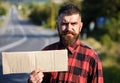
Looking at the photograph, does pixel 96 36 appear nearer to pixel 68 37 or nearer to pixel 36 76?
pixel 68 37

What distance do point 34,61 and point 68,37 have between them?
15.4 inches

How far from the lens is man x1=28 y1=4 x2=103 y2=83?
477cm

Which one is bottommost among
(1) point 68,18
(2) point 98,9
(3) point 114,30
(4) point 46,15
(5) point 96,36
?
(4) point 46,15

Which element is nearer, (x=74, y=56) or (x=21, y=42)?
(x=74, y=56)

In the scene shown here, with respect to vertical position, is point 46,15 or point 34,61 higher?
point 34,61

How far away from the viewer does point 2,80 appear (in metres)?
11.5

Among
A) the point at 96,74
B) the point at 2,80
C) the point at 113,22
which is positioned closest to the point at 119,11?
the point at 113,22

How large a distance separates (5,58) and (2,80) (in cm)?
702

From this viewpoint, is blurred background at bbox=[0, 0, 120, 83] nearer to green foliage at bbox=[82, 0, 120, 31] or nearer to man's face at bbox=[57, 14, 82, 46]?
green foliage at bbox=[82, 0, 120, 31]

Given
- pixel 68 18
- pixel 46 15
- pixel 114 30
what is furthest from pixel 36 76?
pixel 46 15

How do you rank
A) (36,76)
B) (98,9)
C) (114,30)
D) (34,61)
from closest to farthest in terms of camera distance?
(36,76), (34,61), (114,30), (98,9)

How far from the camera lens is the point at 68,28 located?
4734 mm

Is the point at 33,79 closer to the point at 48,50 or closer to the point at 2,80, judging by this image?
the point at 48,50

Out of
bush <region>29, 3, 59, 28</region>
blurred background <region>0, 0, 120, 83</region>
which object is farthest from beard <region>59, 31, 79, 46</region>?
bush <region>29, 3, 59, 28</region>
